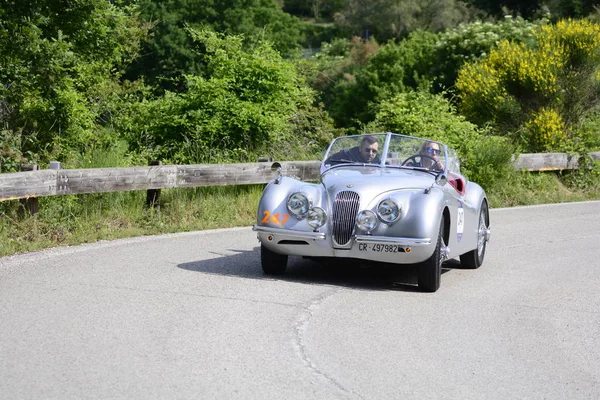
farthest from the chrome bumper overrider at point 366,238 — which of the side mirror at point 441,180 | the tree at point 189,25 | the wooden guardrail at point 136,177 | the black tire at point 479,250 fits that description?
the tree at point 189,25

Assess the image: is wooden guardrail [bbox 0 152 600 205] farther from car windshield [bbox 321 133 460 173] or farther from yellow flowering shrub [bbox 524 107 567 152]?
yellow flowering shrub [bbox 524 107 567 152]

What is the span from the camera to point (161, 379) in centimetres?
598

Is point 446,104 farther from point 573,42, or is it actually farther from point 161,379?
point 161,379

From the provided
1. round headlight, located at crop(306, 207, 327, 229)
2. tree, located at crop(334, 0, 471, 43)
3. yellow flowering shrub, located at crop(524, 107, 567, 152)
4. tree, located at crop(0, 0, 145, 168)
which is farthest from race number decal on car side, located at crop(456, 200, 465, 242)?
tree, located at crop(334, 0, 471, 43)

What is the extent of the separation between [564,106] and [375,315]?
19988 mm

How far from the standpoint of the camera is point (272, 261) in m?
10.1

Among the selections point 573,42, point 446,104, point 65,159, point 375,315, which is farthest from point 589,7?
point 375,315

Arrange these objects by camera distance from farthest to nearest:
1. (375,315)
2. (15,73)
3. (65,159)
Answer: (65,159) → (15,73) → (375,315)

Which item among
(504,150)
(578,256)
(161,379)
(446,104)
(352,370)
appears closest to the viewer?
(161,379)

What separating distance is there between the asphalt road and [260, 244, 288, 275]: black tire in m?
0.16

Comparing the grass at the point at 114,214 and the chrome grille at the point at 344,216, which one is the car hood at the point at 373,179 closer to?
the chrome grille at the point at 344,216

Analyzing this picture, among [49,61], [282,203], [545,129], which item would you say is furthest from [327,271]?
[545,129]

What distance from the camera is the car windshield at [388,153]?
11.1 meters

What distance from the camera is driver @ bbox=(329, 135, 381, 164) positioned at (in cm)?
1111
